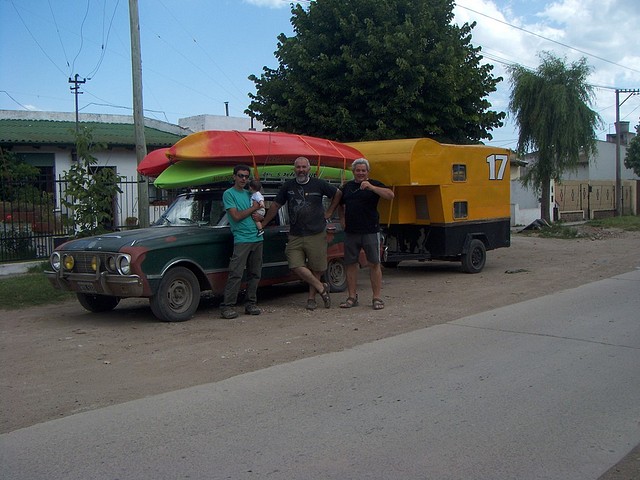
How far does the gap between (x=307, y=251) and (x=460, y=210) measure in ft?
15.7

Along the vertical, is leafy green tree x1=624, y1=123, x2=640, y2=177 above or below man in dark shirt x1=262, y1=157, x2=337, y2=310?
above

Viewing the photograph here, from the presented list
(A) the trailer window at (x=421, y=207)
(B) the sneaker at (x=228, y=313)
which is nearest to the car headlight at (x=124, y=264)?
(B) the sneaker at (x=228, y=313)

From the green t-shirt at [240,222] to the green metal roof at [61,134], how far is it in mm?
12736

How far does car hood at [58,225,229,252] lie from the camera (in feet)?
26.6

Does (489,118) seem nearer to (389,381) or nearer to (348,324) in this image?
(348,324)

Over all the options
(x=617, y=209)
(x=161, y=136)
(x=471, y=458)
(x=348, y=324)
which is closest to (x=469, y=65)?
(x=348, y=324)

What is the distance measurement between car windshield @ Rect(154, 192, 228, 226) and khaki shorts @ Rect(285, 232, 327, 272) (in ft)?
3.26

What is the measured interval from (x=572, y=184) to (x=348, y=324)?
2762 cm

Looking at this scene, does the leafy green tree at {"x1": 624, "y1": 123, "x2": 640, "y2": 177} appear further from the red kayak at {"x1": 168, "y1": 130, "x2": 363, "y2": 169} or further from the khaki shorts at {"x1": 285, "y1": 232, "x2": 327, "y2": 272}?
the khaki shorts at {"x1": 285, "y1": 232, "x2": 327, "y2": 272}

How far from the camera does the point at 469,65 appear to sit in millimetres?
15414

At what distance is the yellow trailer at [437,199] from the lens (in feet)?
39.3

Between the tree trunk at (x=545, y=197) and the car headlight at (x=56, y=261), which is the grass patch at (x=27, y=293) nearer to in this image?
the car headlight at (x=56, y=261)

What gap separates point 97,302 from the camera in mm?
9266

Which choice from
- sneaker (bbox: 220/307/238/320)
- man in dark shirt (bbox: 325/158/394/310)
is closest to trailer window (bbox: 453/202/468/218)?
man in dark shirt (bbox: 325/158/394/310)
